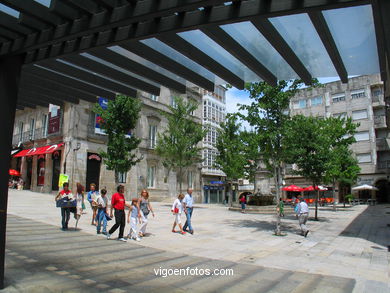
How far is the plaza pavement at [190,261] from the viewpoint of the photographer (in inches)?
195

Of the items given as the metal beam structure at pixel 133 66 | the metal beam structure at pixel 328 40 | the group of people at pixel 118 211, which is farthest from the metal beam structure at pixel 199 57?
the group of people at pixel 118 211

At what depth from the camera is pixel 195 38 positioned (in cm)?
386

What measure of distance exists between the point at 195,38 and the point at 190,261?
195 inches

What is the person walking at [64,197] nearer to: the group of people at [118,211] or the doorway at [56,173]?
the group of people at [118,211]

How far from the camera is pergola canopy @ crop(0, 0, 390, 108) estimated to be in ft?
9.37

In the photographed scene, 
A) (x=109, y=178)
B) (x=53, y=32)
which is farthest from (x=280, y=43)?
(x=109, y=178)

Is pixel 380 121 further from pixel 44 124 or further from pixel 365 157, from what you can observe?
pixel 44 124

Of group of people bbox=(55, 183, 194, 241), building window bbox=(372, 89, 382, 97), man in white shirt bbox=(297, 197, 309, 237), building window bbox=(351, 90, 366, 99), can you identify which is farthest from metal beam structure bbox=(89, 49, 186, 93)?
building window bbox=(372, 89, 382, 97)

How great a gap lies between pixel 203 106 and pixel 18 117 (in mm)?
21557

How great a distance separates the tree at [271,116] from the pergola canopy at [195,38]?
7.79 meters

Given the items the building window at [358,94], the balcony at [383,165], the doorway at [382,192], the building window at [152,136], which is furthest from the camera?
the building window at [358,94]

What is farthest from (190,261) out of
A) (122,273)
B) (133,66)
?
(133,66)

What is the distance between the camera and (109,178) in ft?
91.6

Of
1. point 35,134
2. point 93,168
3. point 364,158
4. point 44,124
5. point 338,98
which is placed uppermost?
point 338,98
